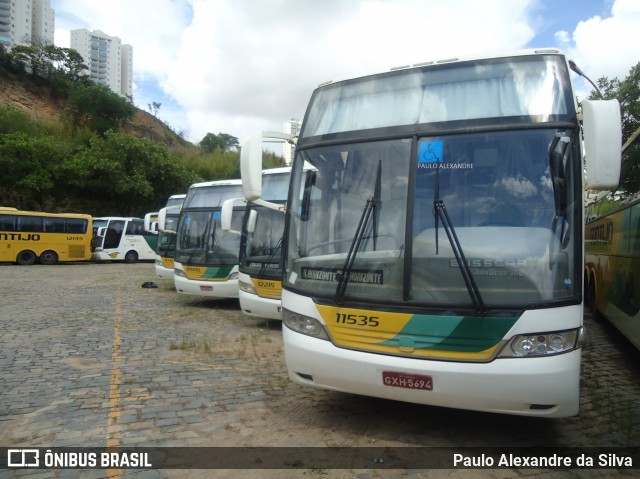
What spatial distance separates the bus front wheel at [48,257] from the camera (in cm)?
2631

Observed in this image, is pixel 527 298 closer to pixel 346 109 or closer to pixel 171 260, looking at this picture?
pixel 346 109

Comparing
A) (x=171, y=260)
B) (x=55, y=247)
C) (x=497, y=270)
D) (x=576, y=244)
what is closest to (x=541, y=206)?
(x=576, y=244)

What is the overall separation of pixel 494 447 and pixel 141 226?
29.0 meters

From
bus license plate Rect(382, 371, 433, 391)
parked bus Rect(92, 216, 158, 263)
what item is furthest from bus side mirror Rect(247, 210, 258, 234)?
parked bus Rect(92, 216, 158, 263)

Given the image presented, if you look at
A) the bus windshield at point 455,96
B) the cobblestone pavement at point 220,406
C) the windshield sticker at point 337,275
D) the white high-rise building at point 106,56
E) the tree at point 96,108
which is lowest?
the cobblestone pavement at point 220,406

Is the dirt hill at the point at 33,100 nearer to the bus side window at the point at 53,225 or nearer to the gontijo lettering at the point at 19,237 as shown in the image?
the bus side window at the point at 53,225

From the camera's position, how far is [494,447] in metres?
4.11

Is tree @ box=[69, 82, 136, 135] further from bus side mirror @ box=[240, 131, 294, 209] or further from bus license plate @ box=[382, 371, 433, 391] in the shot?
bus license plate @ box=[382, 371, 433, 391]

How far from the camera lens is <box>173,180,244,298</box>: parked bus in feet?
37.2

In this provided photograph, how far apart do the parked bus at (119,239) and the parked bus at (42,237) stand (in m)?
1.63

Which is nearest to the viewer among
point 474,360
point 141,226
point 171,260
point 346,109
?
point 474,360

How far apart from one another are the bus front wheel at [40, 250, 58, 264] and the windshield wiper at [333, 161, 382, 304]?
87.3ft

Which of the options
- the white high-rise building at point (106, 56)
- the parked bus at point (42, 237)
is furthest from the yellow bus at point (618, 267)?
the white high-rise building at point (106, 56)

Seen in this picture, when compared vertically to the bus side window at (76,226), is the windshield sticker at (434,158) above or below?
above
